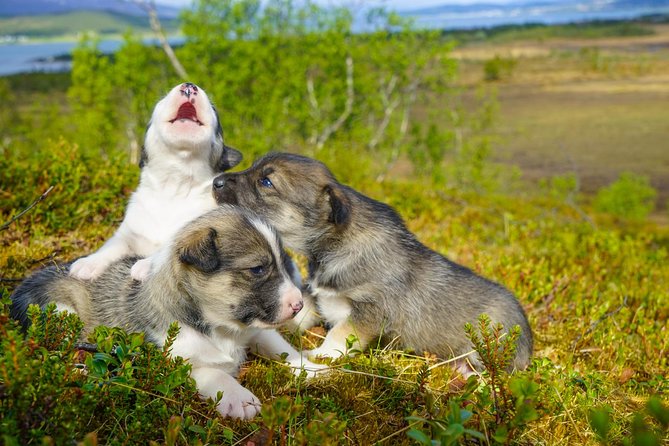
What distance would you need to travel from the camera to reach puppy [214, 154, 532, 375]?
15.3 ft

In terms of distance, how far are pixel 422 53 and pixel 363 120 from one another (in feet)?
17.8

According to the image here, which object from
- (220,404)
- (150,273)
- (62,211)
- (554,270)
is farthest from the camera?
(554,270)

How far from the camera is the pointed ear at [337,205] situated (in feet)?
15.1

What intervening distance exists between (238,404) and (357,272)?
1534mm

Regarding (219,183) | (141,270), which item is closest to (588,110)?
(219,183)

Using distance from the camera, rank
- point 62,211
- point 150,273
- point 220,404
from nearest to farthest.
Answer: point 220,404 < point 150,273 < point 62,211

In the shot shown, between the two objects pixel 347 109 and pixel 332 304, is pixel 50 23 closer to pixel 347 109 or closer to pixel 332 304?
pixel 347 109

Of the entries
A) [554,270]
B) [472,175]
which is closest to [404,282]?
[554,270]

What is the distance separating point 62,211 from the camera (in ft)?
21.8

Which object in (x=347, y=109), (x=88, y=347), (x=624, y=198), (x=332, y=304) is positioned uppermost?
(x=88, y=347)

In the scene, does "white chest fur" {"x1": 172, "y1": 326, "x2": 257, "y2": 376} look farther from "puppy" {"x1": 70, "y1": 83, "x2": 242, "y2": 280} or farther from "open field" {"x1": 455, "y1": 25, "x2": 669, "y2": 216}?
"open field" {"x1": 455, "y1": 25, "x2": 669, "y2": 216}

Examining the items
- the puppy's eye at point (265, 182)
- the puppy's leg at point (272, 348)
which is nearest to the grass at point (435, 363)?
the puppy's leg at point (272, 348)

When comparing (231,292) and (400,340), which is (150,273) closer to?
(231,292)

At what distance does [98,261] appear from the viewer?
459 cm
